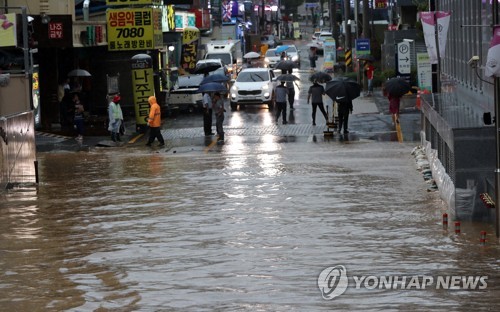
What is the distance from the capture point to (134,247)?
1558 centimetres

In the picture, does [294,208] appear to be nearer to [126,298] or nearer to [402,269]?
[402,269]

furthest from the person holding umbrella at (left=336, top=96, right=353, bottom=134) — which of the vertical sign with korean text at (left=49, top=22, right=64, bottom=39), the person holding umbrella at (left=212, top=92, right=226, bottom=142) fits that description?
the vertical sign with korean text at (left=49, top=22, right=64, bottom=39)

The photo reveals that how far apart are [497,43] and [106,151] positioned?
20393mm

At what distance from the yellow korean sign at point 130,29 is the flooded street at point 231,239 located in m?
13.9

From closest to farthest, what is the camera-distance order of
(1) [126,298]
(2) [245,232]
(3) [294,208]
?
1. (1) [126,298]
2. (2) [245,232]
3. (3) [294,208]

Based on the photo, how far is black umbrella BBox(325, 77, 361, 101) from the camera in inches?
1382

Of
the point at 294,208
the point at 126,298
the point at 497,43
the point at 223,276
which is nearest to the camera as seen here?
the point at 126,298

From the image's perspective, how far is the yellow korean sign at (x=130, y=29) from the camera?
40188 millimetres

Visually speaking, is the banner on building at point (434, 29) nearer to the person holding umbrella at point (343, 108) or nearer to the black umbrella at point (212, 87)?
the person holding umbrella at point (343, 108)

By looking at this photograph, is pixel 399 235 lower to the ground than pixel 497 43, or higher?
lower

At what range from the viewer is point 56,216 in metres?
19.2

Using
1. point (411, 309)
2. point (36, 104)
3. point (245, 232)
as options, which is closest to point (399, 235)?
point (245, 232)

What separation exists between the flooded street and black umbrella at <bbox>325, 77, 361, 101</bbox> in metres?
8.15

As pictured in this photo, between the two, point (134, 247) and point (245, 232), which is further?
point (245, 232)
